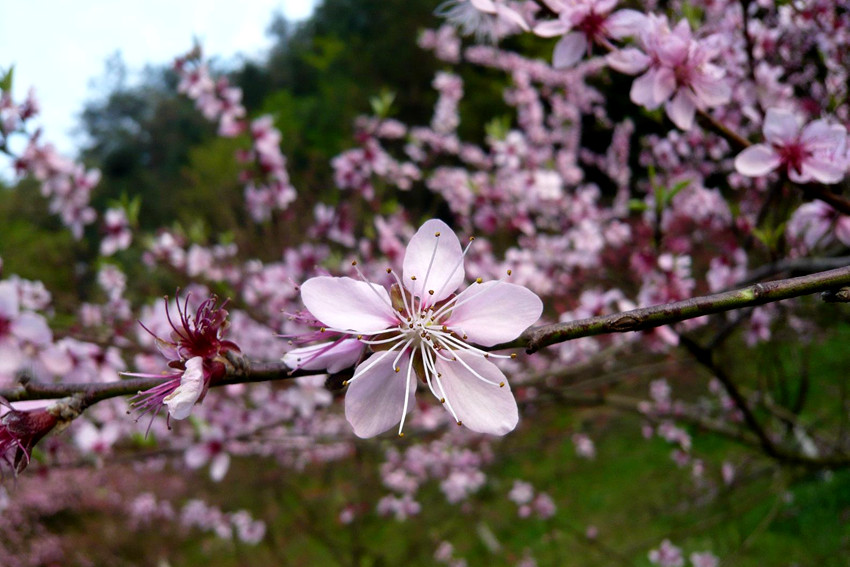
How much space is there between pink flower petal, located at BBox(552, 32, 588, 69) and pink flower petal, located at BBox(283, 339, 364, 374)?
97 centimetres

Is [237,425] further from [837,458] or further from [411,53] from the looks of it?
[411,53]

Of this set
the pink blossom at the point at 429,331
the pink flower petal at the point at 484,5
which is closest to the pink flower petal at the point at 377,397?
the pink blossom at the point at 429,331

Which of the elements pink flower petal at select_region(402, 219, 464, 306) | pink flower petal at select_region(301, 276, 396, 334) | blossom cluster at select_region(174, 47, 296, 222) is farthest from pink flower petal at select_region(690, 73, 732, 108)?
blossom cluster at select_region(174, 47, 296, 222)

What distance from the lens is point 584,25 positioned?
1312 mm

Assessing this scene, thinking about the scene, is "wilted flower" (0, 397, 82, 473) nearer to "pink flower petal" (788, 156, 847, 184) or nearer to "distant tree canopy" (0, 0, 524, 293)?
"pink flower petal" (788, 156, 847, 184)

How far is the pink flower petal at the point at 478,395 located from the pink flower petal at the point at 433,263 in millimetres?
105

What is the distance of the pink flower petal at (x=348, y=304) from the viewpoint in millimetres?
723

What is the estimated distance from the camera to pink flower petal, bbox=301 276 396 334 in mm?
723

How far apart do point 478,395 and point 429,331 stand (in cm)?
12

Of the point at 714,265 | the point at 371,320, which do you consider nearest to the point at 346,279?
the point at 371,320

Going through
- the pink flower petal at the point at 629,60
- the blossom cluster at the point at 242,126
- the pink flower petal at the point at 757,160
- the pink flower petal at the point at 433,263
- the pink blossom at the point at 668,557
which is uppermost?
the blossom cluster at the point at 242,126

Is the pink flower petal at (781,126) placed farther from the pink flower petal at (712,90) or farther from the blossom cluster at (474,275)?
the pink flower petal at (712,90)

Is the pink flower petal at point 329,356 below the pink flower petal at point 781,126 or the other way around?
below

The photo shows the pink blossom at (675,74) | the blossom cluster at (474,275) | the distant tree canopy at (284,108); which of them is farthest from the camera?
the distant tree canopy at (284,108)
